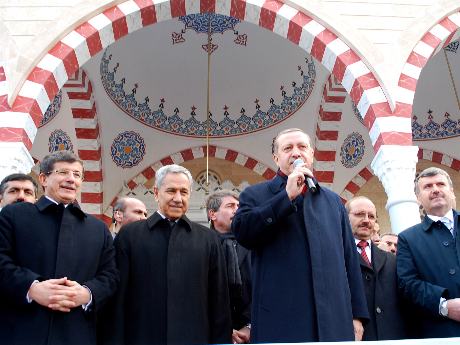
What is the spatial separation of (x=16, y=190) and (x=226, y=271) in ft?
3.88

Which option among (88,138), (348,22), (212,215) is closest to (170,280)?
(212,215)

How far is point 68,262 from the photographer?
2.46 meters

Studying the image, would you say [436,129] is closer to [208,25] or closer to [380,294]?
[208,25]

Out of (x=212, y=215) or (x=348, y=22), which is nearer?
(x=212, y=215)

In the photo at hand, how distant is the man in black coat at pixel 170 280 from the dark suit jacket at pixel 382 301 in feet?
2.12

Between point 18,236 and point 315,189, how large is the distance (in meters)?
1.15

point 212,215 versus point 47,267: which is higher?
point 212,215

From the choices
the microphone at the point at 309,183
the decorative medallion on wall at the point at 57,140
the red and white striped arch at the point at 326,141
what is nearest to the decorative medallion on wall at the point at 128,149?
the decorative medallion on wall at the point at 57,140

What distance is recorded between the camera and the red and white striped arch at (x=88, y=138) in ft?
28.6

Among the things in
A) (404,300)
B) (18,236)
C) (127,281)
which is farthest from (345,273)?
(18,236)

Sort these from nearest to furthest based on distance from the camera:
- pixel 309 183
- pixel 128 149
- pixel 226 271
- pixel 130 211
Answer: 1. pixel 309 183
2. pixel 226 271
3. pixel 130 211
4. pixel 128 149

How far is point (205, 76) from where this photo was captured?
9258 mm

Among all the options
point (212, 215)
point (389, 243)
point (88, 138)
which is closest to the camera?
point (212, 215)

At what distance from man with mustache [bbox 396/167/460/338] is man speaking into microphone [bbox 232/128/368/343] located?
1.07 ft
